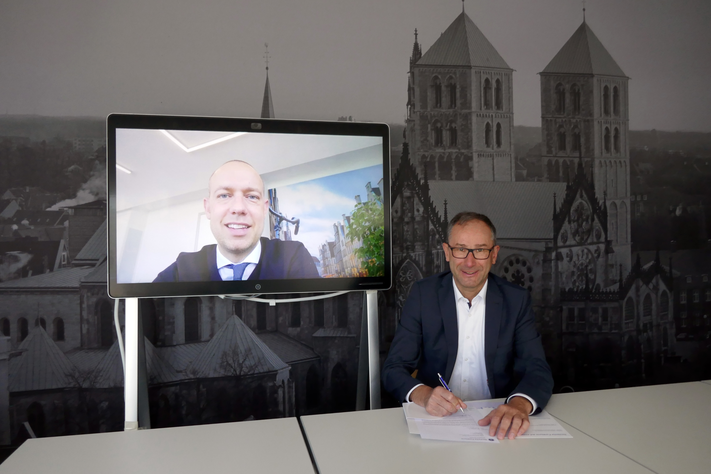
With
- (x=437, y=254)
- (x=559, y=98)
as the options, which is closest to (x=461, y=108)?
(x=559, y=98)

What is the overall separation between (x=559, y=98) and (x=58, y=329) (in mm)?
3453

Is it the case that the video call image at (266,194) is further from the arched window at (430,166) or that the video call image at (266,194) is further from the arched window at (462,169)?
the arched window at (462,169)

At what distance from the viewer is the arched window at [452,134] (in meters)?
3.18

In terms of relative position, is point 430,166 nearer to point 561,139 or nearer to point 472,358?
point 561,139

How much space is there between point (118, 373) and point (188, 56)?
186 centimetres

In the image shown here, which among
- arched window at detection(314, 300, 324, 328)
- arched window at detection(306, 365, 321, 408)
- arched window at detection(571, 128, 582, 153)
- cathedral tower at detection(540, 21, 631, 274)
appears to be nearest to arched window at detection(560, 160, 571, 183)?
cathedral tower at detection(540, 21, 631, 274)

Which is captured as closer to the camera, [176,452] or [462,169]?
[176,452]

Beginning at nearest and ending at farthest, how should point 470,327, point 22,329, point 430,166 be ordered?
point 470,327
point 22,329
point 430,166

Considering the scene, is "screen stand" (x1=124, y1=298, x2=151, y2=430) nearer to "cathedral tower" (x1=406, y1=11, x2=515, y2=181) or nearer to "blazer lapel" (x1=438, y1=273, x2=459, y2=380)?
"blazer lapel" (x1=438, y1=273, x2=459, y2=380)

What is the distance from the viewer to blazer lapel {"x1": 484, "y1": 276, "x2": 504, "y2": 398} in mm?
2197

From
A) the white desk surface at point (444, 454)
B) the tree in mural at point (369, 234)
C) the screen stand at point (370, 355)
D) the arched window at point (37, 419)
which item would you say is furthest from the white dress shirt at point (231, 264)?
the arched window at point (37, 419)

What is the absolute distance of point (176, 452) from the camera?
1.48 meters

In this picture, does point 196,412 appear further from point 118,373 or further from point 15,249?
point 15,249

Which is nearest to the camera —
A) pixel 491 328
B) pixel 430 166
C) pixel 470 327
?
pixel 491 328
